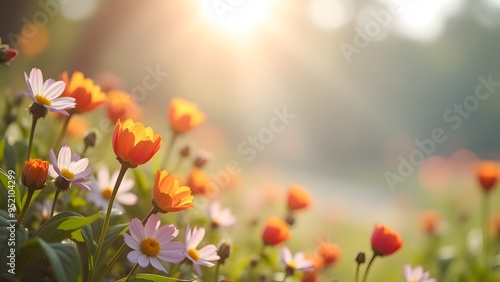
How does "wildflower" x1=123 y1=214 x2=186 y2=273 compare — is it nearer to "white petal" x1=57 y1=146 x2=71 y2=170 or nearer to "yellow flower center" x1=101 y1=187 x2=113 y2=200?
"white petal" x1=57 y1=146 x2=71 y2=170

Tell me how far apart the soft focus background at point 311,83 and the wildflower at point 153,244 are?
138 centimetres

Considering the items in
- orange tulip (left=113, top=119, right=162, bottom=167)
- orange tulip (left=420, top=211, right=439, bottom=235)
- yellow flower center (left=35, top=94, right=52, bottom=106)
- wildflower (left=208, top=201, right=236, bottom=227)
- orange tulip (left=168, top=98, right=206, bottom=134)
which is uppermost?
orange tulip (left=420, top=211, right=439, bottom=235)

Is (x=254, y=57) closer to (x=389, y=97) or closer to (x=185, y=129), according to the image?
(x=389, y=97)

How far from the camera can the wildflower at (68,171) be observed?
4.64 feet

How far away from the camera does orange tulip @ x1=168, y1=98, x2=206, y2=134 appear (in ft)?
7.31

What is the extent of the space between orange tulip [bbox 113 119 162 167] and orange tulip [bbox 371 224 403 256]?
2.40ft

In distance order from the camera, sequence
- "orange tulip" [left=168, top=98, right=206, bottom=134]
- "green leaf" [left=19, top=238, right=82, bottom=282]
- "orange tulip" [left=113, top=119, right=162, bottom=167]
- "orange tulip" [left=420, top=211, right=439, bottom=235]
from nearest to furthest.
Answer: "green leaf" [left=19, top=238, right=82, bottom=282]
"orange tulip" [left=113, top=119, right=162, bottom=167]
"orange tulip" [left=168, top=98, right=206, bottom=134]
"orange tulip" [left=420, top=211, right=439, bottom=235]

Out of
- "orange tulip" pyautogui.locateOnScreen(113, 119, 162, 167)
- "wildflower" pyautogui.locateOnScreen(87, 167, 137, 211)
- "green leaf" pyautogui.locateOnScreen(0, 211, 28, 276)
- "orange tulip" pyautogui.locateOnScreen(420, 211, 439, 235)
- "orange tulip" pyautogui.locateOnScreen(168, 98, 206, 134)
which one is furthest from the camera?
"orange tulip" pyautogui.locateOnScreen(420, 211, 439, 235)

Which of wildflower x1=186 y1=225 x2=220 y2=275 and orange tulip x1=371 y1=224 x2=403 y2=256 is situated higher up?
orange tulip x1=371 y1=224 x2=403 y2=256

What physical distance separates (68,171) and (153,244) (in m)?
0.29

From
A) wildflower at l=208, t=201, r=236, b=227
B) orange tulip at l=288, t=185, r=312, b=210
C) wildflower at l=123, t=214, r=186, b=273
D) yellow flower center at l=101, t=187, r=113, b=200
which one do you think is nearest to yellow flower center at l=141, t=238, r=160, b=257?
wildflower at l=123, t=214, r=186, b=273

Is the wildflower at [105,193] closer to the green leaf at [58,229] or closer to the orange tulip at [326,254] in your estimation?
the green leaf at [58,229]

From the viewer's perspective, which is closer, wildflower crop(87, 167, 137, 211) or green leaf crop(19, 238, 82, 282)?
green leaf crop(19, 238, 82, 282)

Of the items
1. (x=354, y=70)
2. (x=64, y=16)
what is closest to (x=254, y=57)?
(x=354, y=70)
